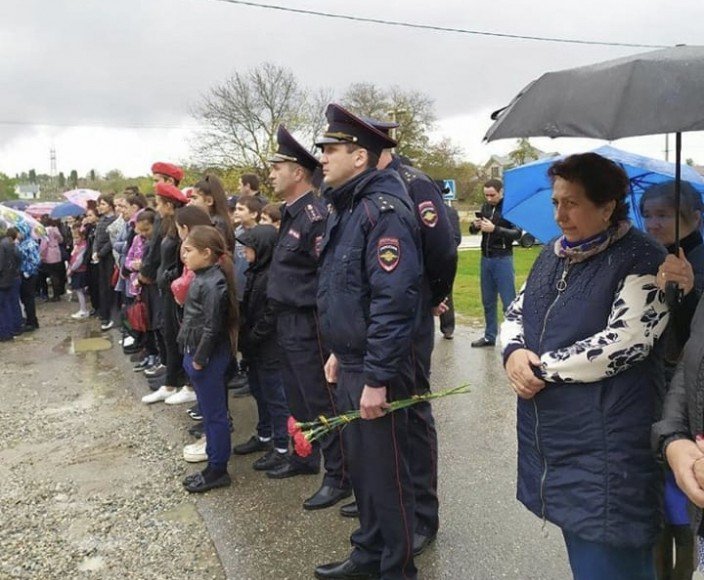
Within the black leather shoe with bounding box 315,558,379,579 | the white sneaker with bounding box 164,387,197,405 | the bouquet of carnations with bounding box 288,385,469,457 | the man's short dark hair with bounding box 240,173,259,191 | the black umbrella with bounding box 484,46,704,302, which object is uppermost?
the black umbrella with bounding box 484,46,704,302

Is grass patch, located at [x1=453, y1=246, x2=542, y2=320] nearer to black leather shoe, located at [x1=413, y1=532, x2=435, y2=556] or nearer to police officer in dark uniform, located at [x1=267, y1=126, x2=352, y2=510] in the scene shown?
police officer in dark uniform, located at [x1=267, y1=126, x2=352, y2=510]

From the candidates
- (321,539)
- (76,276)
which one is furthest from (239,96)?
(321,539)

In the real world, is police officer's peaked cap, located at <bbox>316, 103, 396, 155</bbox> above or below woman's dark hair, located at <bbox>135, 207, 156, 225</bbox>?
above

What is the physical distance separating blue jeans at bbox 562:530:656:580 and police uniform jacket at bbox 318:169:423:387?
36.2 inches

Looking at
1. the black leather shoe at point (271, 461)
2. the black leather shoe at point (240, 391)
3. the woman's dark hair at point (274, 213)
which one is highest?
the woman's dark hair at point (274, 213)

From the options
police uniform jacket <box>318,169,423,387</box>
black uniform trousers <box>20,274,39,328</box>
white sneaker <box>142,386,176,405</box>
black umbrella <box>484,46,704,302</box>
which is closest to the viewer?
black umbrella <box>484,46,704,302</box>

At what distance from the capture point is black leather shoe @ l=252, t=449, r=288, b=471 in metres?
4.13

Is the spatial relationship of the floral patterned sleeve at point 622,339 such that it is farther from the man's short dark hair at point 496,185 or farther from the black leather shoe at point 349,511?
the man's short dark hair at point 496,185

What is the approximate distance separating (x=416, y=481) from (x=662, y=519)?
1.33 meters

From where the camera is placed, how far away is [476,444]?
4.41 m

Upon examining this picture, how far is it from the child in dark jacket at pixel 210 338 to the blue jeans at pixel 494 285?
3871 mm

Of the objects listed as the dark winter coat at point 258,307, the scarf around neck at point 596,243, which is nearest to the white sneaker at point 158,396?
the dark winter coat at point 258,307

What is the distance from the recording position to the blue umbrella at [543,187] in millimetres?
2791

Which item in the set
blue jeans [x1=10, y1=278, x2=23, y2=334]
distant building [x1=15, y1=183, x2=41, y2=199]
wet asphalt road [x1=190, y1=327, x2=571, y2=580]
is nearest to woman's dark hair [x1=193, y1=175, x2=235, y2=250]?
wet asphalt road [x1=190, y1=327, x2=571, y2=580]
